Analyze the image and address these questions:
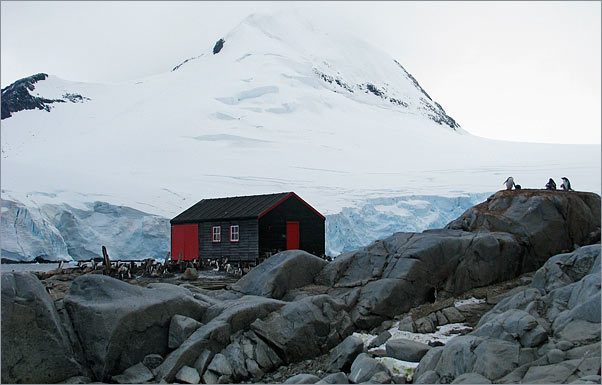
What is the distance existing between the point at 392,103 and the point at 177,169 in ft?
178

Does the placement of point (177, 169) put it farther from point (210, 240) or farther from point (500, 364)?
point (500, 364)

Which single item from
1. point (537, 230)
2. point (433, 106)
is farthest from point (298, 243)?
point (433, 106)

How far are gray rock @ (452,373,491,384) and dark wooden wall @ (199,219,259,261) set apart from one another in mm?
16948

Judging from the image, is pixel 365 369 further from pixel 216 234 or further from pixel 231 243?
pixel 216 234

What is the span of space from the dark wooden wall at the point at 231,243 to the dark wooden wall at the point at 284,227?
15.3 inches

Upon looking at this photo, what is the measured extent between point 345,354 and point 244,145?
5358 centimetres

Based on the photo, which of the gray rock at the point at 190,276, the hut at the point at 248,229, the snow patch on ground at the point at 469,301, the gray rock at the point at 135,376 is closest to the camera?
the gray rock at the point at 135,376

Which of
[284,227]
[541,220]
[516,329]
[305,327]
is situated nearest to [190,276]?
[284,227]

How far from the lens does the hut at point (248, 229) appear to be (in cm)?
2622

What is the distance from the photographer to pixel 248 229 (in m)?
26.3

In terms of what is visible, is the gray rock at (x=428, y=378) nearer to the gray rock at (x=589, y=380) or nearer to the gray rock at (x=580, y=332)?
the gray rock at (x=580, y=332)

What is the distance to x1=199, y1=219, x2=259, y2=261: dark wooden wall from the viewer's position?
85.5ft

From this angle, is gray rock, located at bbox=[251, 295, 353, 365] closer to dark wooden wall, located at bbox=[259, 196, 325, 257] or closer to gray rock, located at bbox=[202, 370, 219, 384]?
gray rock, located at bbox=[202, 370, 219, 384]

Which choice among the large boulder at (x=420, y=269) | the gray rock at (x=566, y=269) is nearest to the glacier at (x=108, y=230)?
the large boulder at (x=420, y=269)
